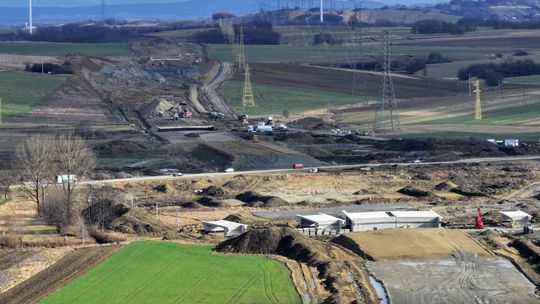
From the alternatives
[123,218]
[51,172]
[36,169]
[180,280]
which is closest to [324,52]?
[51,172]

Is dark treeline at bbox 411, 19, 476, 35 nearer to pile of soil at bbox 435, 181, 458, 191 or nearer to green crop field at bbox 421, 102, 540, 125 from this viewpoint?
green crop field at bbox 421, 102, 540, 125

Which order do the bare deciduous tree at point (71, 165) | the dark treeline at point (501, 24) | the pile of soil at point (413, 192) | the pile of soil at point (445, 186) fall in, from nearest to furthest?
the bare deciduous tree at point (71, 165) → the pile of soil at point (413, 192) → the pile of soil at point (445, 186) → the dark treeline at point (501, 24)

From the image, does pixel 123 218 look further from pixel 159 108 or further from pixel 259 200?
pixel 159 108

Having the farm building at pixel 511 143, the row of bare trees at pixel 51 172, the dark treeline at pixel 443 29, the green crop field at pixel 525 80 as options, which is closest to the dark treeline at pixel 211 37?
the dark treeline at pixel 443 29

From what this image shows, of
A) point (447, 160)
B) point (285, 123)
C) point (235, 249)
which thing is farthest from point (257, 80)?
point (235, 249)

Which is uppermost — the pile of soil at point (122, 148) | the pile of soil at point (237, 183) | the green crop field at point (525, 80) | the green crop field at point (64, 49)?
the green crop field at point (64, 49)

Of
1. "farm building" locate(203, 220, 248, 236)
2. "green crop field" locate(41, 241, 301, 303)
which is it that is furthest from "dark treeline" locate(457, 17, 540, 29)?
"green crop field" locate(41, 241, 301, 303)

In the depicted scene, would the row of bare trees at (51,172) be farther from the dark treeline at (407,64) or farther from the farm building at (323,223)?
the dark treeline at (407,64)
